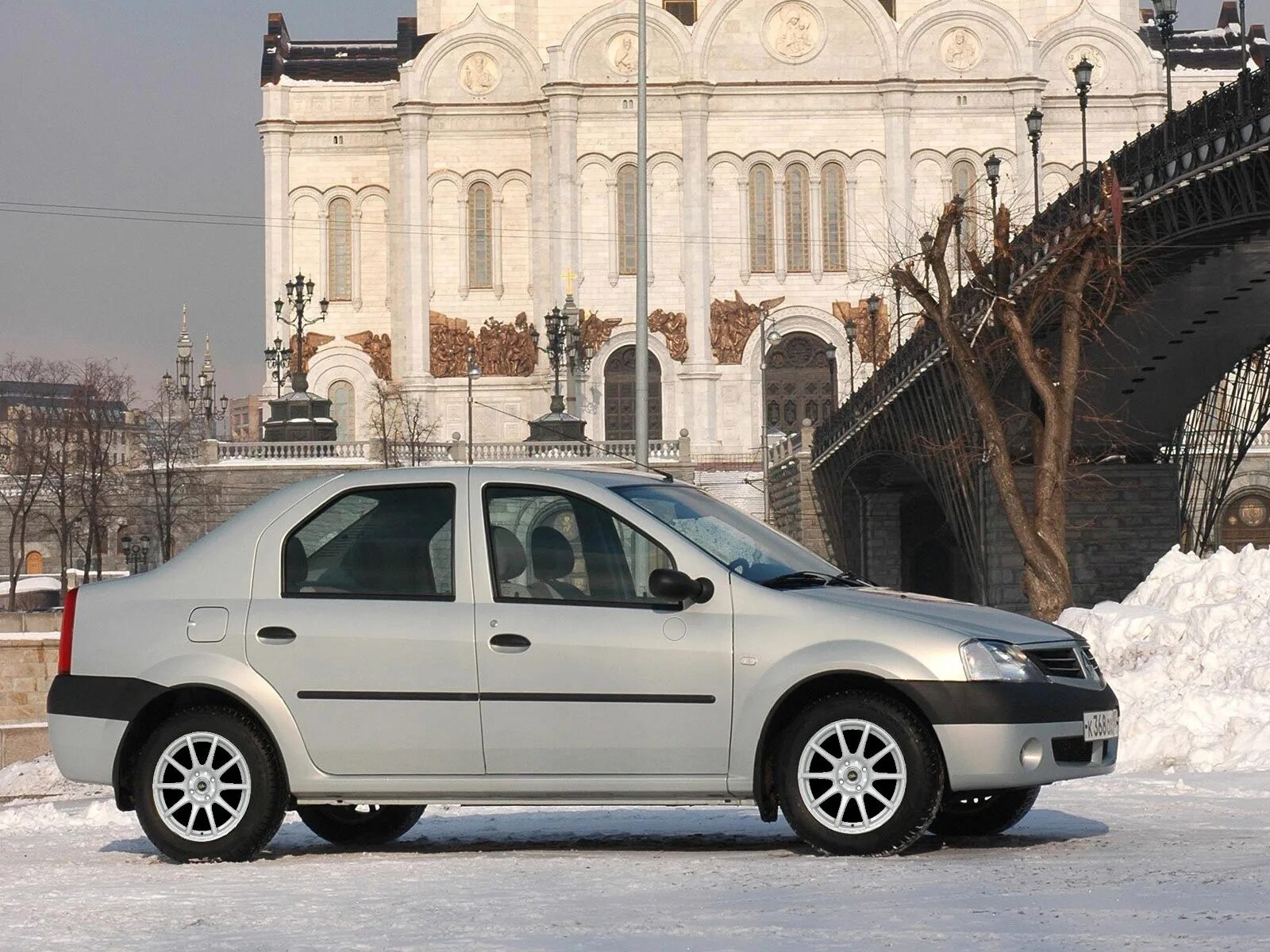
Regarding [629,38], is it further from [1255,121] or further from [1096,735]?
[1096,735]

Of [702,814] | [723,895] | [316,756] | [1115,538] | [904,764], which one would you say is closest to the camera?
[723,895]

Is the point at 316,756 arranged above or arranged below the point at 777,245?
below

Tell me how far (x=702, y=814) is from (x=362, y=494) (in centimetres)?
239

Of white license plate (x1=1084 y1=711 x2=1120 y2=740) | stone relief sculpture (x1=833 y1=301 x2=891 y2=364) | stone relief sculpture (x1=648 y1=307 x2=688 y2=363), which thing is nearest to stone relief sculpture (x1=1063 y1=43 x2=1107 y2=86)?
stone relief sculpture (x1=833 y1=301 x2=891 y2=364)

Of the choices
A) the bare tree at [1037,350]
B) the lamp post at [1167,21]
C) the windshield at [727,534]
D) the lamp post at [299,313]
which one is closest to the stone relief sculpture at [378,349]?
the lamp post at [299,313]

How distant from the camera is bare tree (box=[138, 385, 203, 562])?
6669cm

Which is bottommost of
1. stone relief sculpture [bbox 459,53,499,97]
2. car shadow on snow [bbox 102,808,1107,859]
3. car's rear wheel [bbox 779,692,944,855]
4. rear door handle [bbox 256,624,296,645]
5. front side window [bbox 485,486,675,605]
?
car shadow on snow [bbox 102,808,1107,859]

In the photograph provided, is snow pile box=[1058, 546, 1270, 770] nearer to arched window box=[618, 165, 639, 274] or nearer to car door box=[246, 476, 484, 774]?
car door box=[246, 476, 484, 774]

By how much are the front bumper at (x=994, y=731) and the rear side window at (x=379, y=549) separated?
195cm

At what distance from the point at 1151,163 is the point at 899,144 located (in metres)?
50.5

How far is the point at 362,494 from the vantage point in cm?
866

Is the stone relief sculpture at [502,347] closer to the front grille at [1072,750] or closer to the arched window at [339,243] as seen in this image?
the arched window at [339,243]

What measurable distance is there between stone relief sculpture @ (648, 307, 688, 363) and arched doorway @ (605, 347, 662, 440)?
0.86m

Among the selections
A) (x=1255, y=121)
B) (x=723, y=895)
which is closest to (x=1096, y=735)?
(x=723, y=895)
